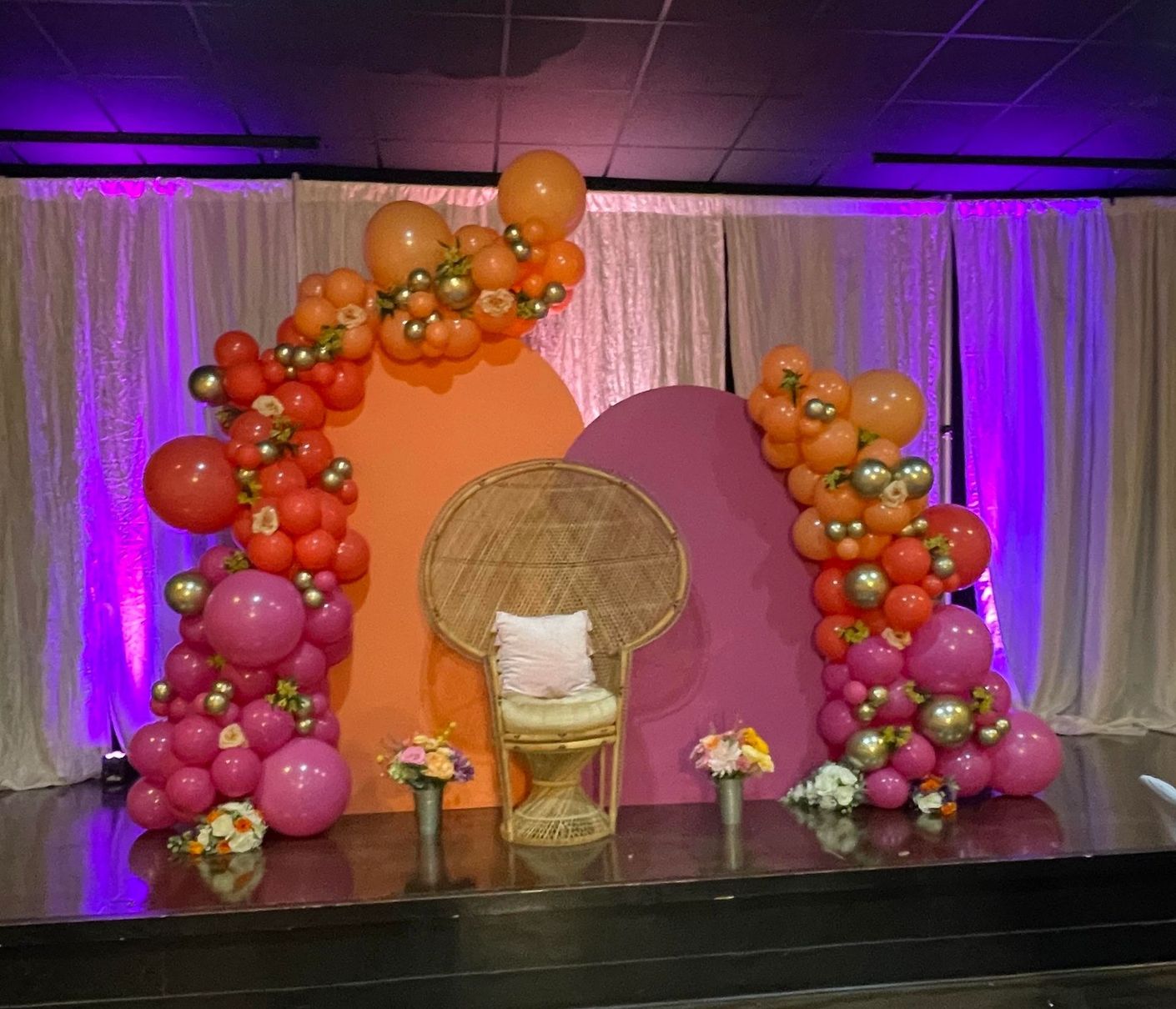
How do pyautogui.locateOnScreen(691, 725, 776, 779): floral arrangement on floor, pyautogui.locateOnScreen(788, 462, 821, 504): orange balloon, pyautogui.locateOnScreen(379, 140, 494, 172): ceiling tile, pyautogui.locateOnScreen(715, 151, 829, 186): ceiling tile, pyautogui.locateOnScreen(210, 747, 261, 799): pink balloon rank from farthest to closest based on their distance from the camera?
pyautogui.locateOnScreen(715, 151, 829, 186): ceiling tile → pyautogui.locateOnScreen(379, 140, 494, 172): ceiling tile → pyautogui.locateOnScreen(788, 462, 821, 504): orange balloon → pyautogui.locateOnScreen(691, 725, 776, 779): floral arrangement on floor → pyautogui.locateOnScreen(210, 747, 261, 799): pink balloon

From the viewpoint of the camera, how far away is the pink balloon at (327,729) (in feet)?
12.6

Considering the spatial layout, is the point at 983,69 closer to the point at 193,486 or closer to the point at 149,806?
the point at 193,486

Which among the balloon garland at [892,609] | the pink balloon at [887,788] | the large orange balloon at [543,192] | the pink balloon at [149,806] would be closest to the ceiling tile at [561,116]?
the large orange balloon at [543,192]

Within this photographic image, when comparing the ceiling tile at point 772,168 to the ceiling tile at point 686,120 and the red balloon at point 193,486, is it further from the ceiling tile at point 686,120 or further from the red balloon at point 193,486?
the red balloon at point 193,486

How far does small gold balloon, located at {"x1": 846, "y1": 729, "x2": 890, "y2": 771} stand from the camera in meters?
3.90

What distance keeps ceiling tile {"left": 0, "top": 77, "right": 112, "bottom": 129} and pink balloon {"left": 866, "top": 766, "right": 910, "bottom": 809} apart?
157 inches

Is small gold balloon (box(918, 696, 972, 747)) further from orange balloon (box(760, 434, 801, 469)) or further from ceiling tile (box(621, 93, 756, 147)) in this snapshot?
ceiling tile (box(621, 93, 756, 147))

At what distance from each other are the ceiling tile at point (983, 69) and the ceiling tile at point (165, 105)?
2.86 metres

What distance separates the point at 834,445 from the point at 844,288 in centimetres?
208

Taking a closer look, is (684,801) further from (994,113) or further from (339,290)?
(994,113)

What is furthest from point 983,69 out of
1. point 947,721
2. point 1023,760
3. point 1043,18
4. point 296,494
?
point 296,494

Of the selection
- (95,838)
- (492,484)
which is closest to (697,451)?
(492,484)

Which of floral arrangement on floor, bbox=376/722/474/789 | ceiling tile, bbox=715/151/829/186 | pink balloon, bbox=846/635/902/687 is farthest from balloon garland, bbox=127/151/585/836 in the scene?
pink balloon, bbox=846/635/902/687

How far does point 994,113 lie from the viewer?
499cm
